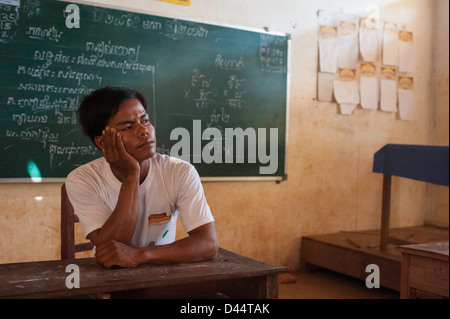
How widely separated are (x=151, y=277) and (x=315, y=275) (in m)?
3.07

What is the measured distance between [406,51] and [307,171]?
1.69m

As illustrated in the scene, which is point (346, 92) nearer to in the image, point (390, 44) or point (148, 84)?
point (390, 44)

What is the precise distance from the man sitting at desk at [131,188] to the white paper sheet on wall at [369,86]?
122 inches

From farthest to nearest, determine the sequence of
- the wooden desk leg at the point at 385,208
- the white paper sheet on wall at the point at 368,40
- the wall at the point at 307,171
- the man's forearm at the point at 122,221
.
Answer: the white paper sheet on wall at the point at 368,40
the wooden desk leg at the point at 385,208
the wall at the point at 307,171
the man's forearm at the point at 122,221

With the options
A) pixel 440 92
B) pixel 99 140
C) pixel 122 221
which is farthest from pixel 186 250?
pixel 440 92

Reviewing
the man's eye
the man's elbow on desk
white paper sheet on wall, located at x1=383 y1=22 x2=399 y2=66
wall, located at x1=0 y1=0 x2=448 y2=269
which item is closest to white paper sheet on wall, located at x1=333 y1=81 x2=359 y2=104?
wall, located at x1=0 y1=0 x2=448 y2=269

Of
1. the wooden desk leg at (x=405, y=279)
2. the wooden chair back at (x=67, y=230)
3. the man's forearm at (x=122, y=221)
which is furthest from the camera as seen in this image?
the wooden desk leg at (x=405, y=279)

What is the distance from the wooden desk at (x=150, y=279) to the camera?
125cm

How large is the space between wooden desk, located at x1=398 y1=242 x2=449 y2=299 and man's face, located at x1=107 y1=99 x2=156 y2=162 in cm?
137

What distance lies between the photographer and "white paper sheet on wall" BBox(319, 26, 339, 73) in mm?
4301

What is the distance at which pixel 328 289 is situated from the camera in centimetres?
377

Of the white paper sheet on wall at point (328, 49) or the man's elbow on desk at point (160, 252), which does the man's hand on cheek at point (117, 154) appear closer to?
the man's elbow on desk at point (160, 252)

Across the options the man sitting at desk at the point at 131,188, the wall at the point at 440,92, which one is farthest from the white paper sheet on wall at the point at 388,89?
the man sitting at desk at the point at 131,188
